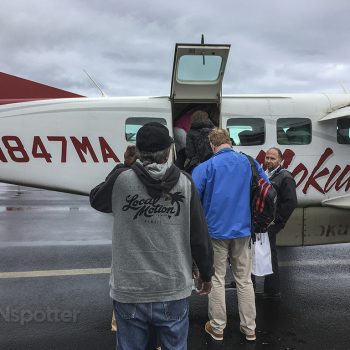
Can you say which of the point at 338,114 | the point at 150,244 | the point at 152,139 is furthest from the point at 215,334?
the point at 338,114

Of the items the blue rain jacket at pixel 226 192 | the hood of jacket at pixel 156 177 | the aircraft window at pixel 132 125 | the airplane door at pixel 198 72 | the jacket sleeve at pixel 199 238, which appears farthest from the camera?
the aircraft window at pixel 132 125

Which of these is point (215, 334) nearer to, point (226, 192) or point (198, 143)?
point (226, 192)

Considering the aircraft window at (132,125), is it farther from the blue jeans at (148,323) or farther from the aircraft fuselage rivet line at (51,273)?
the blue jeans at (148,323)

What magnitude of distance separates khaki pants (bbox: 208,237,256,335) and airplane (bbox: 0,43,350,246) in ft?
7.10

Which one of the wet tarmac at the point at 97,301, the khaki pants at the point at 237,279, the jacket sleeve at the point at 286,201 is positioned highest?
the jacket sleeve at the point at 286,201

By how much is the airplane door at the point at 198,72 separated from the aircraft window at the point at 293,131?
1072 millimetres

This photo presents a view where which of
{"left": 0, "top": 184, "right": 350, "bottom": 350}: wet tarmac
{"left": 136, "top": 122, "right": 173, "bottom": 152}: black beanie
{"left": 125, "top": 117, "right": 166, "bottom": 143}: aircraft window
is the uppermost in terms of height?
{"left": 125, "top": 117, "right": 166, "bottom": 143}: aircraft window

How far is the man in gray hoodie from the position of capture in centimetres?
206

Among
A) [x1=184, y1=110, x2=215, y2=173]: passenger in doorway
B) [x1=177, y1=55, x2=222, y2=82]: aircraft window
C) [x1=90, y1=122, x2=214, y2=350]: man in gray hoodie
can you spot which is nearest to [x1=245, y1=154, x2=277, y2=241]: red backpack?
[x1=184, y1=110, x2=215, y2=173]: passenger in doorway

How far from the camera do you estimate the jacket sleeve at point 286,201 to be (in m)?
4.38

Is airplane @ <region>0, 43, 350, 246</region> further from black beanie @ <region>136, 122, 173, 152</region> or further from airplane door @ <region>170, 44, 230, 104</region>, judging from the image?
black beanie @ <region>136, 122, 173, 152</region>

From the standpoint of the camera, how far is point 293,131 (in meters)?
6.14

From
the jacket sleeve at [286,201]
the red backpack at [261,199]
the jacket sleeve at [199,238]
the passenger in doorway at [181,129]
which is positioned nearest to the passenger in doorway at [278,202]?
the jacket sleeve at [286,201]

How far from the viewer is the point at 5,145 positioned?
5.86 metres
